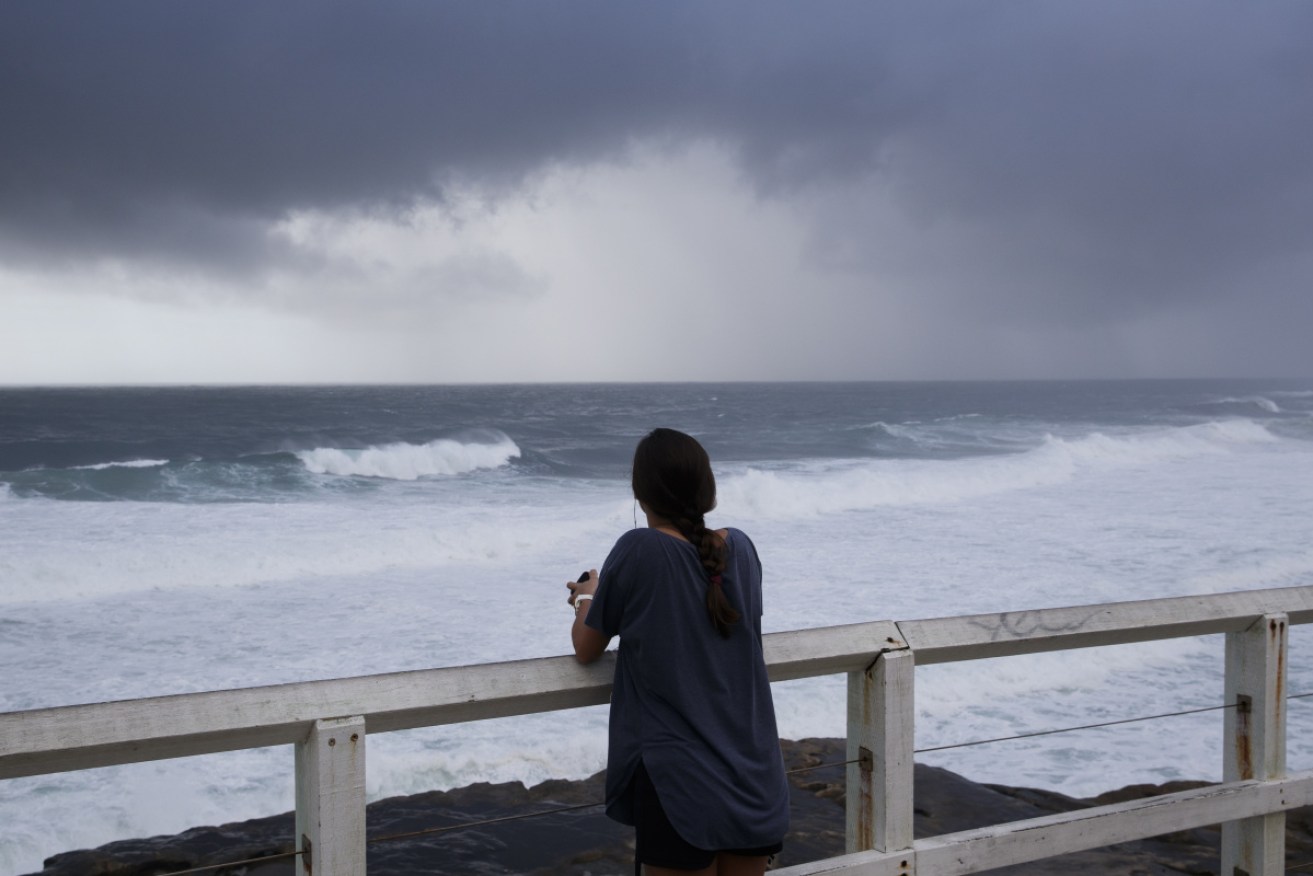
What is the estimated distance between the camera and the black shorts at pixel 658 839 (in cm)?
190

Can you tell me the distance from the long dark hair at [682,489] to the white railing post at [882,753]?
0.36m

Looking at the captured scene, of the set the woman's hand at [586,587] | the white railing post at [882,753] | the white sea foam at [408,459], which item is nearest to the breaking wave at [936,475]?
the white sea foam at [408,459]

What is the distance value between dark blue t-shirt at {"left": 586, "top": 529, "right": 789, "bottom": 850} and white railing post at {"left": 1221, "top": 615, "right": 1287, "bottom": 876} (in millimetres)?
1277

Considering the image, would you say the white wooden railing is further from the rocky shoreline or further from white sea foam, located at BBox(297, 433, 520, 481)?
white sea foam, located at BBox(297, 433, 520, 481)

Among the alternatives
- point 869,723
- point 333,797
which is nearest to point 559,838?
point 869,723

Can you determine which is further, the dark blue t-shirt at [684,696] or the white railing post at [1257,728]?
the white railing post at [1257,728]

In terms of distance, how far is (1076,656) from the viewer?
354 inches

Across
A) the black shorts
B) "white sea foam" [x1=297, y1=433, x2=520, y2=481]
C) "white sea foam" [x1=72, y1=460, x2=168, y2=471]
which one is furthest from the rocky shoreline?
"white sea foam" [x1=72, y1=460, x2=168, y2=471]

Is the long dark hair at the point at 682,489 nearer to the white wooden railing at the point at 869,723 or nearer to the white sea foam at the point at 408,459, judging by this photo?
the white wooden railing at the point at 869,723

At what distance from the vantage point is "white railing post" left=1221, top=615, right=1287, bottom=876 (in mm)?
2465

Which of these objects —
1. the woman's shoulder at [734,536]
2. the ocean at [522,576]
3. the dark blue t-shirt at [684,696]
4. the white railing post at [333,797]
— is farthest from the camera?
the ocean at [522,576]

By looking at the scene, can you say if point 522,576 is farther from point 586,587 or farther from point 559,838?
point 586,587

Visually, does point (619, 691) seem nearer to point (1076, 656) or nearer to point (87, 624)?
point (1076, 656)

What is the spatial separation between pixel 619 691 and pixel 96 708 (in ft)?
2.70
